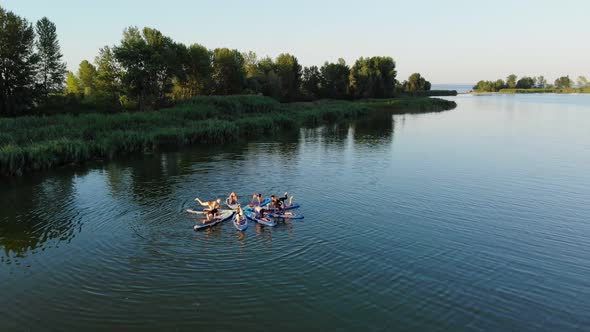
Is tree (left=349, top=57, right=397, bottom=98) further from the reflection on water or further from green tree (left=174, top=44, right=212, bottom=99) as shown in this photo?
the reflection on water

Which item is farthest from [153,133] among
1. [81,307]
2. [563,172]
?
[563,172]

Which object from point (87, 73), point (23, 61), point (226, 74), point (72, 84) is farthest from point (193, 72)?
point (23, 61)

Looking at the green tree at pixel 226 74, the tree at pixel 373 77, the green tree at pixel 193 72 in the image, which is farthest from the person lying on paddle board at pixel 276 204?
the tree at pixel 373 77

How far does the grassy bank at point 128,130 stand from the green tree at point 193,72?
1472 centimetres

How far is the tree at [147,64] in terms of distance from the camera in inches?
2901

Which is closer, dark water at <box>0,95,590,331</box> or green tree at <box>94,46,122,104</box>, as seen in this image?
dark water at <box>0,95,590,331</box>

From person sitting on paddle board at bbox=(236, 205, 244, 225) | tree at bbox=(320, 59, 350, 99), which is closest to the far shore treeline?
tree at bbox=(320, 59, 350, 99)

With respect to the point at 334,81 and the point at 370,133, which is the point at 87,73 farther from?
the point at 334,81

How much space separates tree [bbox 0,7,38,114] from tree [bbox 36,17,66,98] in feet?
10.1

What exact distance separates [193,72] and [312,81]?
5763 centimetres

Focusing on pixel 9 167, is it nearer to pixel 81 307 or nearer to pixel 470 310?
pixel 81 307

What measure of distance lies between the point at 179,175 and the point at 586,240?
31776 mm

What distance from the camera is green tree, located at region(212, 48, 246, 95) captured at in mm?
102125

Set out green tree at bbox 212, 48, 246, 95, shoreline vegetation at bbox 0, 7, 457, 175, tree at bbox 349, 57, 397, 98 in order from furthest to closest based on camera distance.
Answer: tree at bbox 349, 57, 397, 98, green tree at bbox 212, 48, 246, 95, shoreline vegetation at bbox 0, 7, 457, 175
